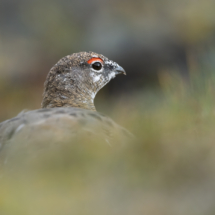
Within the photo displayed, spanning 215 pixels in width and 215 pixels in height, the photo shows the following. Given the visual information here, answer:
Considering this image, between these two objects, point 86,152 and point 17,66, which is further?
point 17,66

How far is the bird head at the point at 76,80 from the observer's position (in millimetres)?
6266

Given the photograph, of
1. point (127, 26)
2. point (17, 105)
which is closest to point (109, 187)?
point (17, 105)

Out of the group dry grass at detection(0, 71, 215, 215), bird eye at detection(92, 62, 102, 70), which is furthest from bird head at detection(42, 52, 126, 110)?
dry grass at detection(0, 71, 215, 215)

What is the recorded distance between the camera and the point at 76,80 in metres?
6.51

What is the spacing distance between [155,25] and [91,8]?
4.22 metres

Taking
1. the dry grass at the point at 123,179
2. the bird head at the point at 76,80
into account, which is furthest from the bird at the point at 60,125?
the dry grass at the point at 123,179

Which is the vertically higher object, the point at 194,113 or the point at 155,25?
the point at 155,25

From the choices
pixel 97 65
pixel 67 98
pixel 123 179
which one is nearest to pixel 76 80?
pixel 67 98

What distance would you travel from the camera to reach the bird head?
6266 millimetres

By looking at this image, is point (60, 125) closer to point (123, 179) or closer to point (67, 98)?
point (123, 179)

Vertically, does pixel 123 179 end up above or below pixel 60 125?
A: below

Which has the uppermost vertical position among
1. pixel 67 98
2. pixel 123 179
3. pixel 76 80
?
pixel 76 80

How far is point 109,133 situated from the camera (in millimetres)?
3734

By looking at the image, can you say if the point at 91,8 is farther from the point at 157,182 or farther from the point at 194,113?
the point at 157,182
